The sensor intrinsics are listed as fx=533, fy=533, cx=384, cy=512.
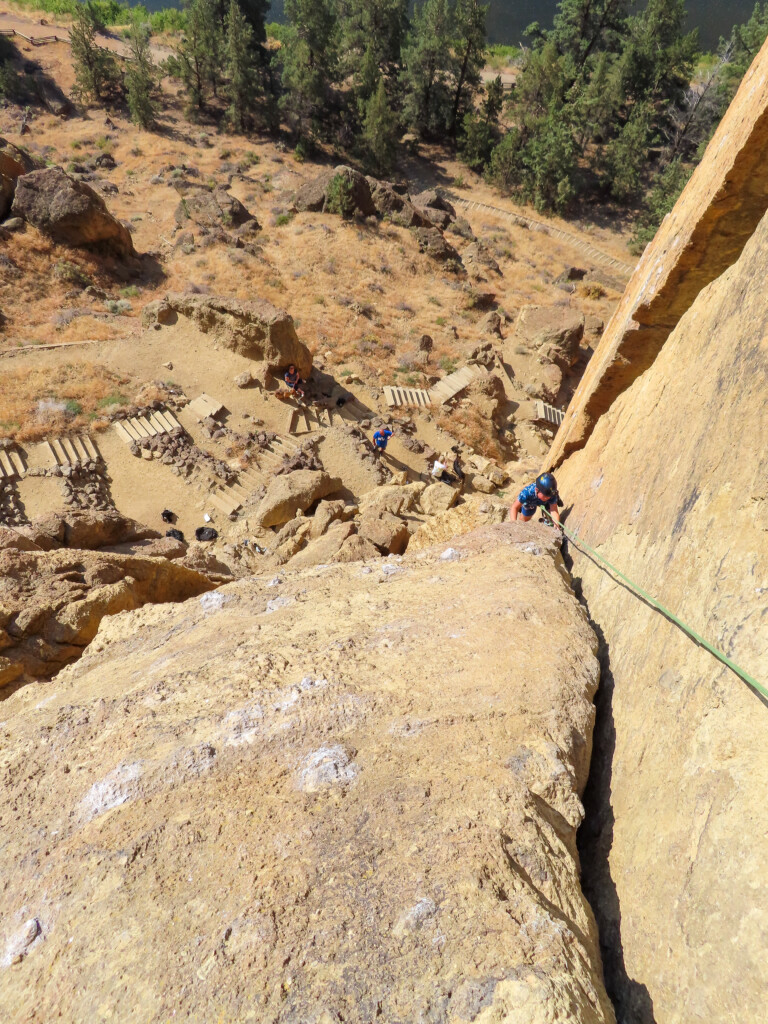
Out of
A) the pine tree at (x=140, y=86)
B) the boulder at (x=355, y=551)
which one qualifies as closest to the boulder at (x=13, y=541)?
the boulder at (x=355, y=551)

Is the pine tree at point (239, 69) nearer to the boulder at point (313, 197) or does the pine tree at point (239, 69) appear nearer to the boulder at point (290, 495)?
the boulder at point (313, 197)

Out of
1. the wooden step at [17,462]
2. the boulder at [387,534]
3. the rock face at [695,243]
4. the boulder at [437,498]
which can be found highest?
the rock face at [695,243]

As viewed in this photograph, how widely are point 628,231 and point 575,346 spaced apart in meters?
21.9

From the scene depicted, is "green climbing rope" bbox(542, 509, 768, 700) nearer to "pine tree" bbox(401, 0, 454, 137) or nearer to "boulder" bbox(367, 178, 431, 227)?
"boulder" bbox(367, 178, 431, 227)

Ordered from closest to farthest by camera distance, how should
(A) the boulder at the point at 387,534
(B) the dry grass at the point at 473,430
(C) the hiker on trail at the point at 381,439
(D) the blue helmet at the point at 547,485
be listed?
(D) the blue helmet at the point at 547,485, (A) the boulder at the point at 387,534, (C) the hiker on trail at the point at 381,439, (B) the dry grass at the point at 473,430

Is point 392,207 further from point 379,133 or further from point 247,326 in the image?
point 247,326

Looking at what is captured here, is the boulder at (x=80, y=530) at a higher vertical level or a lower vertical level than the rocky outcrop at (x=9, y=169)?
lower

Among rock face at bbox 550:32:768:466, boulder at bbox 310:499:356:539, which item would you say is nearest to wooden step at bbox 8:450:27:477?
boulder at bbox 310:499:356:539

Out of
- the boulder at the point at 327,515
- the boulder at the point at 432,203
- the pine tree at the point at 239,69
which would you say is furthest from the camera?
the pine tree at the point at 239,69

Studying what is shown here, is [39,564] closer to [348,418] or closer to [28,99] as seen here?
[348,418]

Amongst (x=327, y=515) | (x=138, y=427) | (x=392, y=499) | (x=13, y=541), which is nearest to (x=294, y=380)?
(x=138, y=427)

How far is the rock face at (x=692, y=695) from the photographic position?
3.30m

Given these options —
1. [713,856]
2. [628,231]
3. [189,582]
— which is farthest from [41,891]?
[628,231]

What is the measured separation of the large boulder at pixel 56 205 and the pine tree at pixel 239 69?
24320mm
